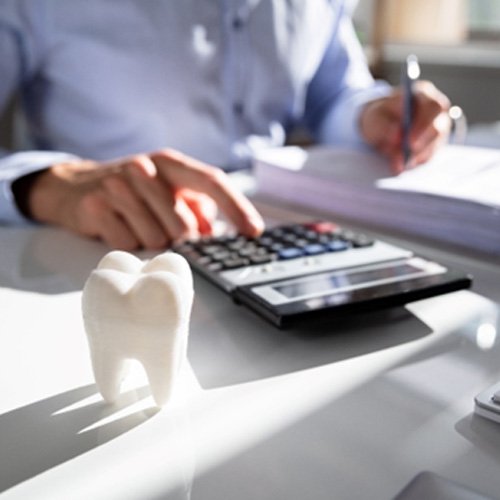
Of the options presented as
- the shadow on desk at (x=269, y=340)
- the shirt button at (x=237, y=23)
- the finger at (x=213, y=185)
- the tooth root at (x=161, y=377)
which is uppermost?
the shirt button at (x=237, y=23)

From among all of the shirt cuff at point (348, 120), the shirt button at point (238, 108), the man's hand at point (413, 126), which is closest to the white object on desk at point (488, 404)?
the man's hand at point (413, 126)

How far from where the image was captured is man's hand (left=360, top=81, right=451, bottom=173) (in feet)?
2.41

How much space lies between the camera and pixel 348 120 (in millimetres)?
961

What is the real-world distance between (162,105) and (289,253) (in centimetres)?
44

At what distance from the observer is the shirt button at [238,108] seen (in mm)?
940

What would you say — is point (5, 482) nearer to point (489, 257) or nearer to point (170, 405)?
point (170, 405)

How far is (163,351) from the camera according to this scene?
11.6 inches

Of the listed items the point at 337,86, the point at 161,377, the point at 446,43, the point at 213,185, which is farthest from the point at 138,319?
the point at 446,43

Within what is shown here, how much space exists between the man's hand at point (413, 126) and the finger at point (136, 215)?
0.27 metres

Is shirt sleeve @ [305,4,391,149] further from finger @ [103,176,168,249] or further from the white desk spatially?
the white desk

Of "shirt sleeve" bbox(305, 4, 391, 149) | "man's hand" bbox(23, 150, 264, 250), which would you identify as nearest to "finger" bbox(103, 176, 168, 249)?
"man's hand" bbox(23, 150, 264, 250)

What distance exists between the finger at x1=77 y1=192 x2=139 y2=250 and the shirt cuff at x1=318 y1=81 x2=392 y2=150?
0.40 m

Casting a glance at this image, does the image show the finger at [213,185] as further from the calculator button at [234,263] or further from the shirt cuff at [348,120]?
the shirt cuff at [348,120]

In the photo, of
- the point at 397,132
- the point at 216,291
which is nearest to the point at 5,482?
the point at 216,291
